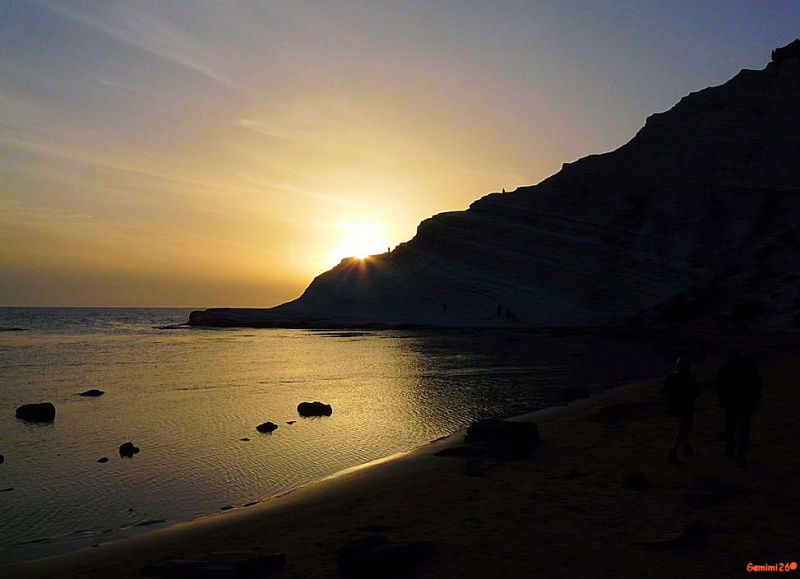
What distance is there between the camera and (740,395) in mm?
13078

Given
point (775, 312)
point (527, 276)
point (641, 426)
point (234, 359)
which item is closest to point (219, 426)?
point (641, 426)

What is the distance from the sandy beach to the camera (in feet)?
28.1

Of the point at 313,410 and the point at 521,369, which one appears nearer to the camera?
the point at 313,410

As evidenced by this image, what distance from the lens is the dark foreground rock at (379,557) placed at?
330 inches

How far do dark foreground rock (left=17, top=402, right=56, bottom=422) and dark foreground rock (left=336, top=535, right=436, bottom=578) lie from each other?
64.3 feet

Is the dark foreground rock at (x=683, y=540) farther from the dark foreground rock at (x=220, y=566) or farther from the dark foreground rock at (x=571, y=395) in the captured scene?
the dark foreground rock at (x=571, y=395)

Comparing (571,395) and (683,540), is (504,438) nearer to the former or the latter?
(683,540)

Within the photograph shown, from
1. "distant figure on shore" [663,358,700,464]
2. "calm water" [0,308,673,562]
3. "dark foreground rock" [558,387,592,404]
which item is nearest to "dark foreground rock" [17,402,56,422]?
"calm water" [0,308,673,562]

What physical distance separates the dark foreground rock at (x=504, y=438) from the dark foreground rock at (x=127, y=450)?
9220 mm

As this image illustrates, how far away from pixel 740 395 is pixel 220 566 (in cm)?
1001

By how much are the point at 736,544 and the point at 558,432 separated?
9171mm

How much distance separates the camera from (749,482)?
11.7m

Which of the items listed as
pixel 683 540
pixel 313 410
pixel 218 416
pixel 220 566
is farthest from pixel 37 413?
pixel 683 540

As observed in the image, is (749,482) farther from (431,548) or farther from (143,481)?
(143,481)
